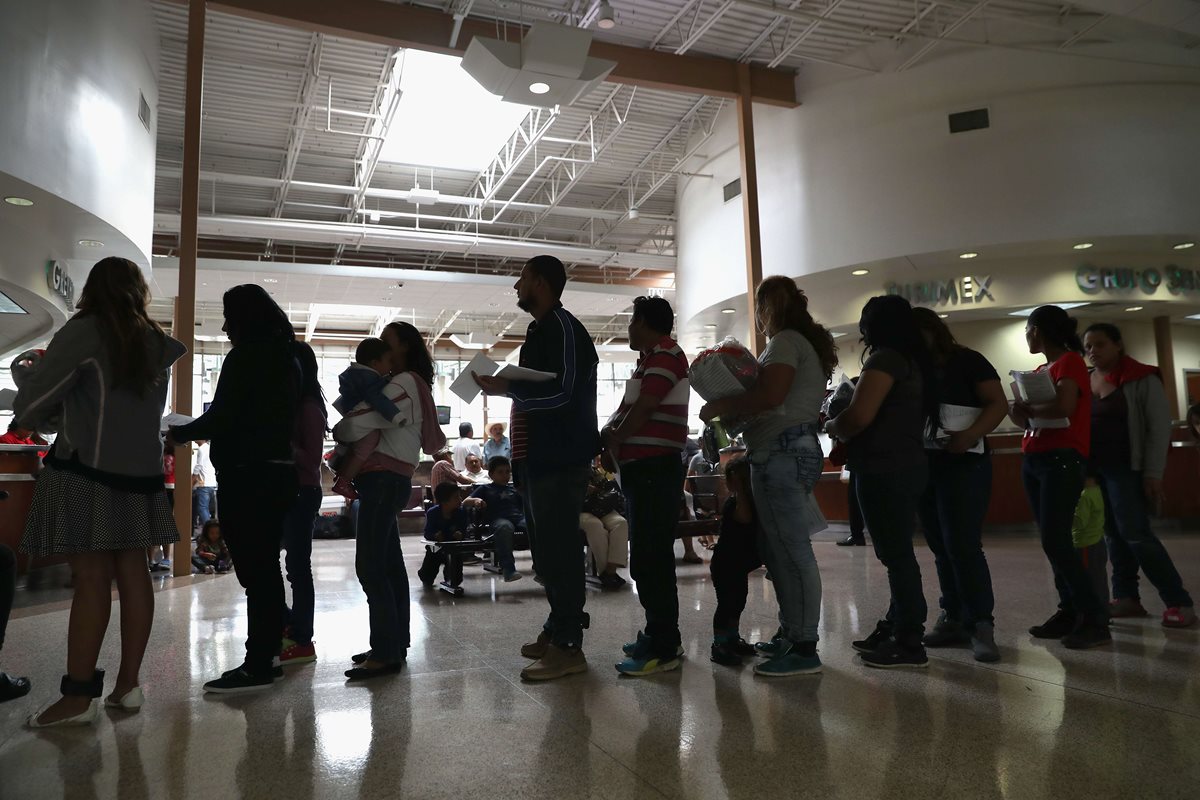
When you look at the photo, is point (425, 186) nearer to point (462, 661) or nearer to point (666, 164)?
point (666, 164)

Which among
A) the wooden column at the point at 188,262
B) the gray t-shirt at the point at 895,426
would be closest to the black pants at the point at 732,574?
the gray t-shirt at the point at 895,426

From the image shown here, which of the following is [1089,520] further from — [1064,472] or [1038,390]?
[1038,390]

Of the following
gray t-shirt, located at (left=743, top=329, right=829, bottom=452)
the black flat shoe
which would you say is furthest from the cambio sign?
the black flat shoe

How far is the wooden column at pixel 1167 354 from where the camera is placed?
12.2 meters

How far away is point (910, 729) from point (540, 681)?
1.20 m

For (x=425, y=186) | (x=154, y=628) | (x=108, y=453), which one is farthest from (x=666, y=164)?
(x=108, y=453)

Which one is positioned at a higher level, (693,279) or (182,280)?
(693,279)

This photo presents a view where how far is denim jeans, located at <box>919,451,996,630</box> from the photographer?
3111 mm

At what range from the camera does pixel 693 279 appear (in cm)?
1357

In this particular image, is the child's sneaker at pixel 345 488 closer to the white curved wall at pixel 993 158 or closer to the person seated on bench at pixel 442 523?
the person seated on bench at pixel 442 523

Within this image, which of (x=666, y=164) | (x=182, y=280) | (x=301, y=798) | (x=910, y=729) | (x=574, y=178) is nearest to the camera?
(x=301, y=798)

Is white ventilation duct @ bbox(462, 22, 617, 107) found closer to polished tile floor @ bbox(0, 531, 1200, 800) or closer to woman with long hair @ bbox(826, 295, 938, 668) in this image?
woman with long hair @ bbox(826, 295, 938, 668)

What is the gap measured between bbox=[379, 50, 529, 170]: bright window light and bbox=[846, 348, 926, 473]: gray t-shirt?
7990mm

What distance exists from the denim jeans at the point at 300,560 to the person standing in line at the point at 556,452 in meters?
0.93
